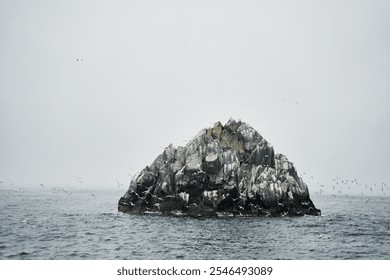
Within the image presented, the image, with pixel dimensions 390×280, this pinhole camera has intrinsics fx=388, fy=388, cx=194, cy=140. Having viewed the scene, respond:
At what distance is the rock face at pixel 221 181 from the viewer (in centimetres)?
6469

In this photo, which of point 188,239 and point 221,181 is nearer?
point 188,239

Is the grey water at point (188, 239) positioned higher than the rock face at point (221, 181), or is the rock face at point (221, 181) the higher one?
the rock face at point (221, 181)

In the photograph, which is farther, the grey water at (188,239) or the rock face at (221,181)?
the rock face at (221,181)

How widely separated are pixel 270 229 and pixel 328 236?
7329 millimetres

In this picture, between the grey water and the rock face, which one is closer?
the grey water

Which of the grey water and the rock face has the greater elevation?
the rock face

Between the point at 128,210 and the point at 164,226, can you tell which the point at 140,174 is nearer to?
the point at 128,210

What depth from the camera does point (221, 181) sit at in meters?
64.6

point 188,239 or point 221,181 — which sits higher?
point 221,181

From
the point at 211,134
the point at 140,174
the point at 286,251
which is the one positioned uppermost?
the point at 211,134

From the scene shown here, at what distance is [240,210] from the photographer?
213ft

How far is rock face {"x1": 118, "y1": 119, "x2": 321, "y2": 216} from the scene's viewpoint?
64688 millimetres
